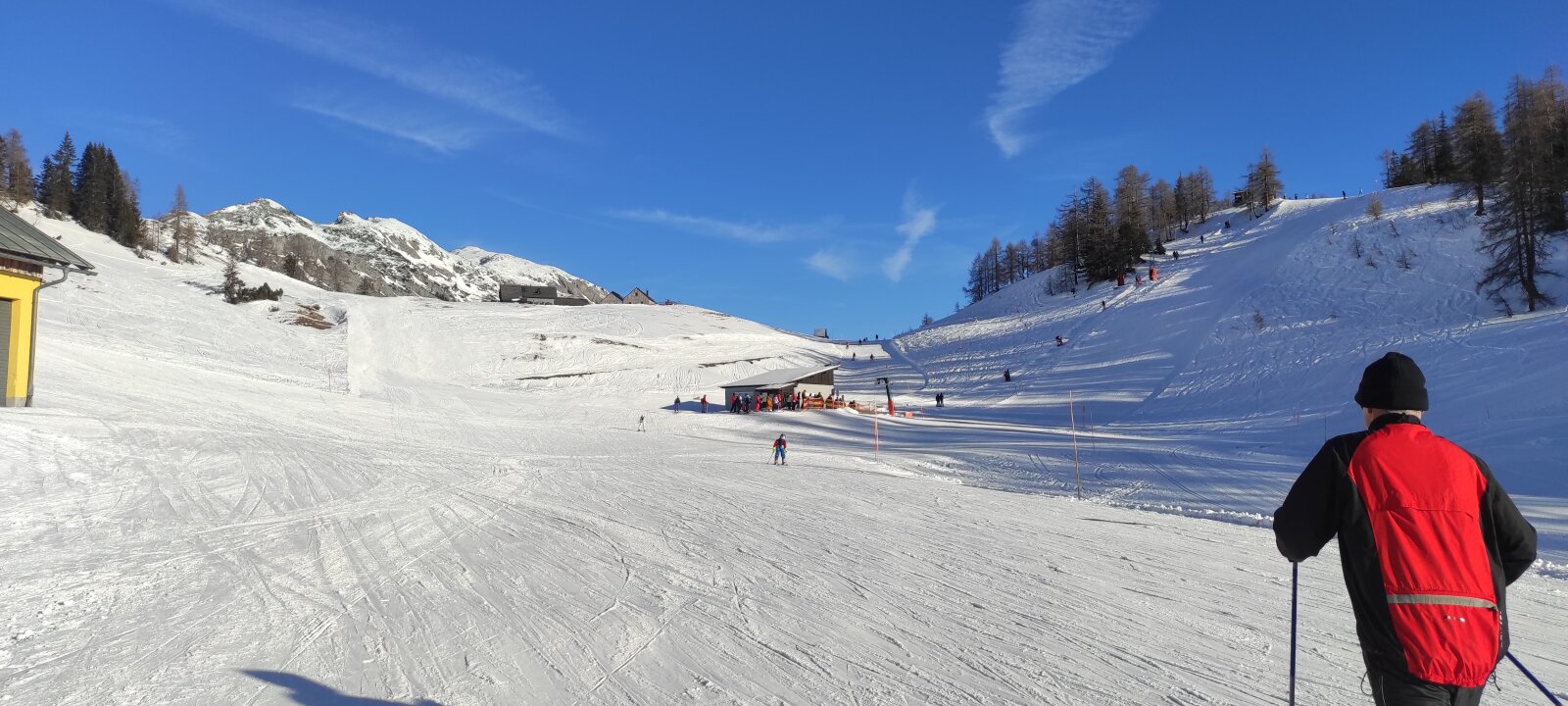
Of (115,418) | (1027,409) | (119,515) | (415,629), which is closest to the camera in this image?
(415,629)

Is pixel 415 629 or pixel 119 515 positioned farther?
pixel 119 515

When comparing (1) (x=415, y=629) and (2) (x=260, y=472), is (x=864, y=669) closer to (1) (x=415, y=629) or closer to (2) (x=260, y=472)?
(1) (x=415, y=629)

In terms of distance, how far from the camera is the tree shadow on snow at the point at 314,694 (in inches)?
169

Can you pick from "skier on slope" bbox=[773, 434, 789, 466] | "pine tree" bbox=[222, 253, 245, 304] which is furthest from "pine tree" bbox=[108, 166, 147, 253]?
"skier on slope" bbox=[773, 434, 789, 466]

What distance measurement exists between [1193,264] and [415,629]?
64687 mm

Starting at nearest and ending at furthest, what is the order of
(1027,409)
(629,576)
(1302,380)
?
(629,576), (1302,380), (1027,409)

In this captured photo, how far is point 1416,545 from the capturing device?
2500 millimetres

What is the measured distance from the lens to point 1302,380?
2639cm

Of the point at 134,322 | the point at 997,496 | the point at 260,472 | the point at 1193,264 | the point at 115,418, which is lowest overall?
the point at 997,496

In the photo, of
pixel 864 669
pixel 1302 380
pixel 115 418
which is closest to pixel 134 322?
pixel 115 418

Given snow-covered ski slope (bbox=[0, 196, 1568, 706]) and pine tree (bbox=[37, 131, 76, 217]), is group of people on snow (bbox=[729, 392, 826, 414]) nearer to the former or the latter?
snow-covered ski slope (bbox=[0, 196, 1568, 706])

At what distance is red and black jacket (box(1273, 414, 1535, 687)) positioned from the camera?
2.47 m

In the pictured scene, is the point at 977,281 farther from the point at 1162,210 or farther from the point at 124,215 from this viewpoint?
the point at 124,215

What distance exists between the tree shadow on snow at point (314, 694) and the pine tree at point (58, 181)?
4013 inches
